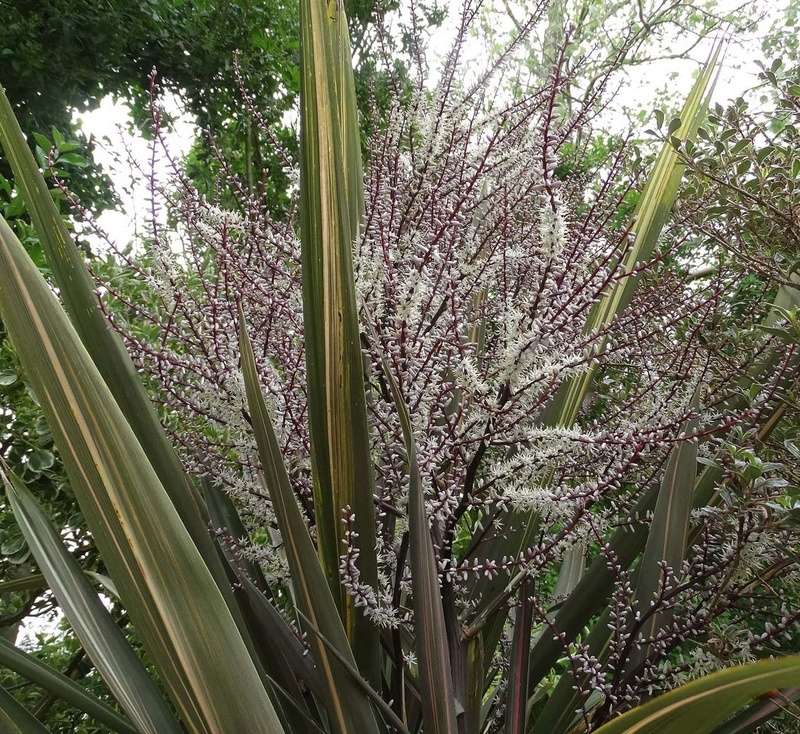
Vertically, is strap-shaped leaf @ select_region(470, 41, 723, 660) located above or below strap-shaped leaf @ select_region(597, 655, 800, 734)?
above

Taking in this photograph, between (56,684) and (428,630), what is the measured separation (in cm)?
52

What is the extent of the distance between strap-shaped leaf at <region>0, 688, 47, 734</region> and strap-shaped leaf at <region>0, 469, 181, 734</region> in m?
0.13

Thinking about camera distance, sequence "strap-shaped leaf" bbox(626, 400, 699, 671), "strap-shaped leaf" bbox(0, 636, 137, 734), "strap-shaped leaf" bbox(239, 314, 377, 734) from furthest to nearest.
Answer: "strap-shaped leaf" bbox(626, 400, 699, 671) → "strap-shaped leaf" bbox(0, 636, 137, 734) → "strap-shaped leaf" bbox(239, 314, 377, 734)

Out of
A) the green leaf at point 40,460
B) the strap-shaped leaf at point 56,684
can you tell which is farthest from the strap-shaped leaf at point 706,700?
the green leaf at point 40,460

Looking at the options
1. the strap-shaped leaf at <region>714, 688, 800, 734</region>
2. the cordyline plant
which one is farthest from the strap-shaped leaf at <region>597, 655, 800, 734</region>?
the strap-shaped leaf at <region>714, 688, 800, 734</region>

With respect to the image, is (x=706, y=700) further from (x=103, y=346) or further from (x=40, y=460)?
(x=40, y=460)

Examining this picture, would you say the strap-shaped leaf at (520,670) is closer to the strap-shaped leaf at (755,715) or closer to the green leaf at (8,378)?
the strap-shaped leaf at (755,715)

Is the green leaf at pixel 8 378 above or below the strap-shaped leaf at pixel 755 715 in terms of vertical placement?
above

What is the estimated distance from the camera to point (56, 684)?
2.90 feet

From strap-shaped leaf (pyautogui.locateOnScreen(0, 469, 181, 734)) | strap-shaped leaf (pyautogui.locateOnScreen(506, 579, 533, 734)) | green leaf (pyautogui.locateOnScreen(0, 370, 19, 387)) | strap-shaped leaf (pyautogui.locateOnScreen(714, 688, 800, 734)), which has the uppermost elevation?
green leaf (pyautogui.locateOnScreen(0, 370, 19, 387))

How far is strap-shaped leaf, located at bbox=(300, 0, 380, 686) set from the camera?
2.46ft

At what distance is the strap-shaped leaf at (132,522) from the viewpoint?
601 millimetres

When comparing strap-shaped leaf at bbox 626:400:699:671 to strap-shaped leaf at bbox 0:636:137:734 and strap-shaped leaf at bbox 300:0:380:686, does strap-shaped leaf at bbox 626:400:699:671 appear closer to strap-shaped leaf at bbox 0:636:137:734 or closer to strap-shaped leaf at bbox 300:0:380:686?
strap-shaped leaf at bbox 300:0:380:686

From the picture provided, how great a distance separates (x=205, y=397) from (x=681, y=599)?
72cm
